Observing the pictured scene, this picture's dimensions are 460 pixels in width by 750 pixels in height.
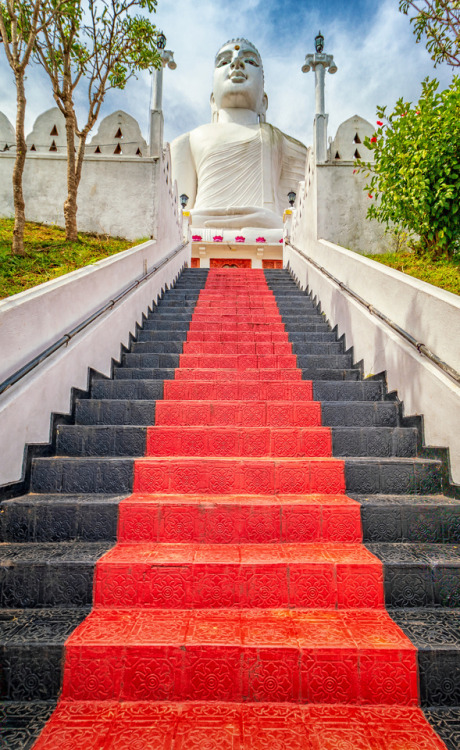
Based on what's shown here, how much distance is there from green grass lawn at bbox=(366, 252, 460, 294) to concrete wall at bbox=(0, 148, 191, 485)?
2.86 m

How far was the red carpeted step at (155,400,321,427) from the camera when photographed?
2.93 metres

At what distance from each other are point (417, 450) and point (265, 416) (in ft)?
A: 3.27

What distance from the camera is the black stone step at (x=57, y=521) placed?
2.11 m

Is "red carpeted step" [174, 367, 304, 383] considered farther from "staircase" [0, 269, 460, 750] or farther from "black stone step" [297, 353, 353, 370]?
"staircase" [0, 269, 460, 750]

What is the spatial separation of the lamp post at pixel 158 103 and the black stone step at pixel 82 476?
579 centimetres

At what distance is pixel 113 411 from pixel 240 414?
2.95 feet

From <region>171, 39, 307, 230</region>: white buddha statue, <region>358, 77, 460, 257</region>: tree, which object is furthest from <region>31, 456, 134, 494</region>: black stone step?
<region>171, 39, 307, 230</region>: white buddha statue

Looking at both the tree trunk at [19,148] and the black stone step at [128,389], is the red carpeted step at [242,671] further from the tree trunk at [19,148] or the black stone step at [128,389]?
the tree trunk at [19,148]

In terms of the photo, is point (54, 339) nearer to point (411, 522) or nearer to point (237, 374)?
point (237, 374)

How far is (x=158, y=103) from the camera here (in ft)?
24.4

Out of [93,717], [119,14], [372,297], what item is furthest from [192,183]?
[93,717]

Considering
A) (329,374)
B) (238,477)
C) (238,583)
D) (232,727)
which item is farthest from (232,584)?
(329,374)

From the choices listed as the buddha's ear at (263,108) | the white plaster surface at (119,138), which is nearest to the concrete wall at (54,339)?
the white plaster surface at (119,138)

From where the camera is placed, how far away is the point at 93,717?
1.45m
